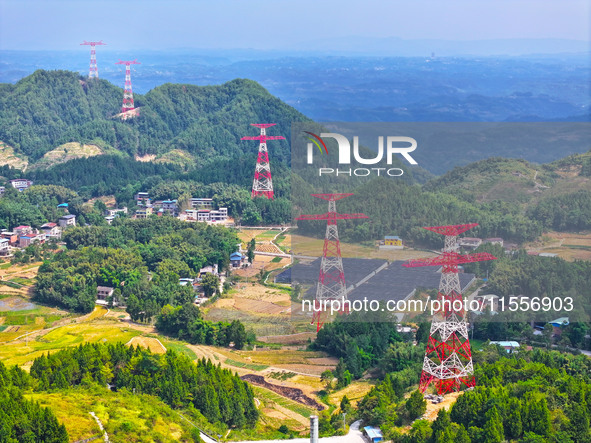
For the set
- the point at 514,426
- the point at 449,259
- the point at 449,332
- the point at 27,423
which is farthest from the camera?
the point at 449,332

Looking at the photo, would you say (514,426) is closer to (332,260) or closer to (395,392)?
(395,392)

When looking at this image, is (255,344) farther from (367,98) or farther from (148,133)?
(367,98)

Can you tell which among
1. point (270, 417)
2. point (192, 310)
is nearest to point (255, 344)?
point (192, 310)

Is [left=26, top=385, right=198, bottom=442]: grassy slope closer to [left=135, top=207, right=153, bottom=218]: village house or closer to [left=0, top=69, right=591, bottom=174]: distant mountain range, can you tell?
[left=135, top=207, right=153, bottom=218]: village house

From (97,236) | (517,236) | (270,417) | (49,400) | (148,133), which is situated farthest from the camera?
(148,133)

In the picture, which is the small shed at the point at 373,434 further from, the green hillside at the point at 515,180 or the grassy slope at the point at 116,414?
the green hillside at the point at 515,180

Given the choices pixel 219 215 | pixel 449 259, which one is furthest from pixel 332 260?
pixel 219 215
